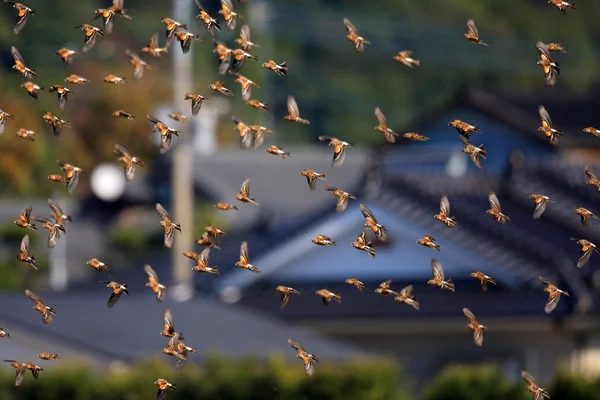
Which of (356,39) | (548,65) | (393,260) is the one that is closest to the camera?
(548,65)

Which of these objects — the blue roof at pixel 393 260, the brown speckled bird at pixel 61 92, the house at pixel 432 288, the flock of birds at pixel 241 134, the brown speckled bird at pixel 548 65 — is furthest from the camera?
the blue roof at pixel 393 260

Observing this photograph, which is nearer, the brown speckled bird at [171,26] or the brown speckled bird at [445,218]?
the brown speckled bird at [171,26]

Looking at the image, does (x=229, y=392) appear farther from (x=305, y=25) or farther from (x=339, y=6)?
(x=339, y=6)

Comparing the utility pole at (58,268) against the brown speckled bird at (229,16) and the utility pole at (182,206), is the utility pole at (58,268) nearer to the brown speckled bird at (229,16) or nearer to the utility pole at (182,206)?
the utility pole at (182,206)

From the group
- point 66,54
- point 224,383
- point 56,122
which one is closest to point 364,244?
point 56,122

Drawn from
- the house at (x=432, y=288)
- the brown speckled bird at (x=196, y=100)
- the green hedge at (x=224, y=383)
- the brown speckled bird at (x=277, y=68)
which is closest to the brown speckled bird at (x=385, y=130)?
the brown speckled bird at (x=277, y=68)

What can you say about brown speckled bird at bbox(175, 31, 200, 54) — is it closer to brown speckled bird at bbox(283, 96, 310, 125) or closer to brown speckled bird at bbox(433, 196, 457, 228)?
brown speckled bird at bbox(283, 96, 310, 125)

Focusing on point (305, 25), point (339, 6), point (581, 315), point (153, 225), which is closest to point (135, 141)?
point (305, 25)

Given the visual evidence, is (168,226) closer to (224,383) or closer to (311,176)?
(311,176)
